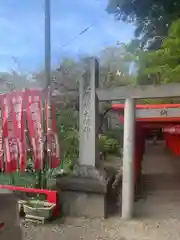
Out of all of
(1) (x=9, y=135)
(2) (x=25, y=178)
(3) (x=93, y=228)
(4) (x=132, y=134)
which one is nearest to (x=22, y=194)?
(2) (x=25, y=178)

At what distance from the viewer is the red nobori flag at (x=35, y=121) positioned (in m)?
7.45

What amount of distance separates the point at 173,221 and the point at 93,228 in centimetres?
179

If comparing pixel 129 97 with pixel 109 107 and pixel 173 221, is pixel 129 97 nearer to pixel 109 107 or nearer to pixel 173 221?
pixel 173 221

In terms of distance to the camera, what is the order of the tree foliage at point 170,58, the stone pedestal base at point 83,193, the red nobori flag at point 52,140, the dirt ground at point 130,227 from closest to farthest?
the dirt ground at point 130,227
the stone pedestal base at point 83,193
the red nobori flag at point 52,140
the tree foliage at point 170,58

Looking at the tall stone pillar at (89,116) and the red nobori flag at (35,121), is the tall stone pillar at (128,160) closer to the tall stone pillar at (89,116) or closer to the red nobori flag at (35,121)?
the tall stone pillar at (89,116)

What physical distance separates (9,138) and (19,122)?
0.42 meters

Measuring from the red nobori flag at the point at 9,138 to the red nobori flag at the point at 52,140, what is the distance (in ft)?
2.37

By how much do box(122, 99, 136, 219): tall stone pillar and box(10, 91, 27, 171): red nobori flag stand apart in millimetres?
2185

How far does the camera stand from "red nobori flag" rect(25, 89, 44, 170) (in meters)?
7.45

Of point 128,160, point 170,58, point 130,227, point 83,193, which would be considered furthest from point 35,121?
point 170,58

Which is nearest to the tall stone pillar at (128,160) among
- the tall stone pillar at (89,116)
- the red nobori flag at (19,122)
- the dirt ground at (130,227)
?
the dirt ground at (130,227)

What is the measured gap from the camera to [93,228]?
22.4ft

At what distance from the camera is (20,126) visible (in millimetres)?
7512

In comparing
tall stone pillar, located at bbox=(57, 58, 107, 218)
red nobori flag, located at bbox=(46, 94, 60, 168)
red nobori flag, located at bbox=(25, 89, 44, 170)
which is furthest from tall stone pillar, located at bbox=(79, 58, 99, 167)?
red nobori flag, located at bbox=(25, 89, 44, 170)
